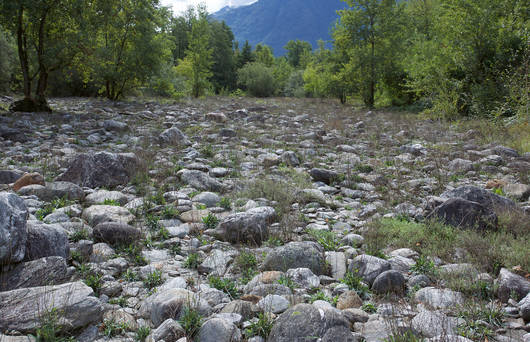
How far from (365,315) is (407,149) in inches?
309

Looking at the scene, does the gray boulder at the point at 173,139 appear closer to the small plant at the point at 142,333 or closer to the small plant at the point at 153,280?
the small plant at the point at 153,280

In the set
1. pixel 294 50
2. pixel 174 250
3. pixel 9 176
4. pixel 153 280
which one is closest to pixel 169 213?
pixel 174 250

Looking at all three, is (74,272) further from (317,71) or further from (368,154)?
(317,71)

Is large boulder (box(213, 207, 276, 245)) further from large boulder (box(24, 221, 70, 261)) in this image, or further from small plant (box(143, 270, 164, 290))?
large boulder (box(24, 221, 70, 261))

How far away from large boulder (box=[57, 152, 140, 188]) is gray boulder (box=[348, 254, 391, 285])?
444 centimetres

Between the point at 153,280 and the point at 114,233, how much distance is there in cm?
101

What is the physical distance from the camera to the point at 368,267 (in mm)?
3475

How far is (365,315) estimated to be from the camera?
9.20 feet

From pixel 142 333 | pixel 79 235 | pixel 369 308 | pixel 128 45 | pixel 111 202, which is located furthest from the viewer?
pixel 128 45

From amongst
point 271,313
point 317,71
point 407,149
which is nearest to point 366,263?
point 271,313

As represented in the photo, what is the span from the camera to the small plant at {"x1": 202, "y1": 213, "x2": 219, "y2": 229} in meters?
4.79

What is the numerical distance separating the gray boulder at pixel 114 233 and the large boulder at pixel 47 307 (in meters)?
1.26

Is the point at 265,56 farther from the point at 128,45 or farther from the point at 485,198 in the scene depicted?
the point at 485,198

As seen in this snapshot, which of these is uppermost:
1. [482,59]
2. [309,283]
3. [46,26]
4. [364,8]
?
[364,8]
